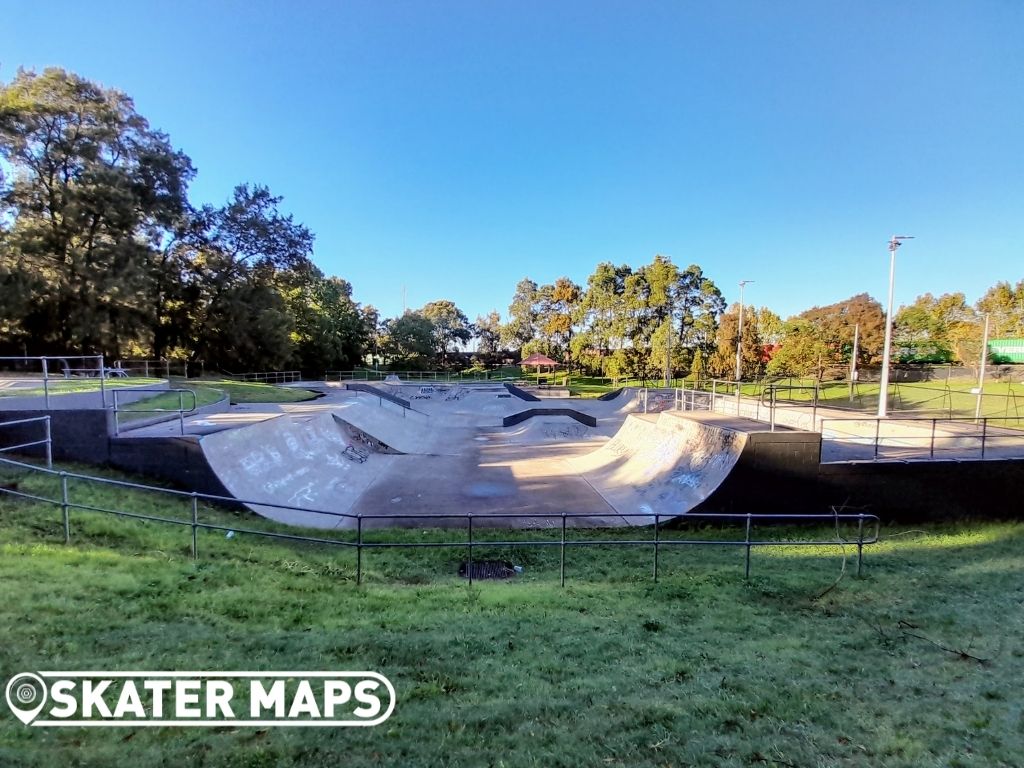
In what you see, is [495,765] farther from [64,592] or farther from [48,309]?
[48,309]

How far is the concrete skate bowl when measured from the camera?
9438 mm

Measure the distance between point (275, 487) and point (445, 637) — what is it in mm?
7263

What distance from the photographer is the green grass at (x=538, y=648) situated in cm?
256

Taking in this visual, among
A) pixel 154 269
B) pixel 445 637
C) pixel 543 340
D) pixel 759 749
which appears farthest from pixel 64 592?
pixel 543 340

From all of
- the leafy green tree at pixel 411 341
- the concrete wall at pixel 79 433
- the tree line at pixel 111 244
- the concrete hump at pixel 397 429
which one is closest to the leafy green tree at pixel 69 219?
the tree line at pixel 111 244

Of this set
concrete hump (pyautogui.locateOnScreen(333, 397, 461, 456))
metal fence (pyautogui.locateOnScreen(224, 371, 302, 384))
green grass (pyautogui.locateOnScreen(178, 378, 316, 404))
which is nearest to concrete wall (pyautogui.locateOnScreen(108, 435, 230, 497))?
concrete hump (pyautogui.locateOnScreen(333, 397, 461, 456))

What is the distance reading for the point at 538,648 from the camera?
401 centimetres

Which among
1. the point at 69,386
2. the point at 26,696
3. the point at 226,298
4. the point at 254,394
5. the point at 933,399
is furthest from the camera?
the point at 226,298

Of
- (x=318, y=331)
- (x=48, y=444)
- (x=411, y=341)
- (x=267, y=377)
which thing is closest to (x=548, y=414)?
(x=48, y=444)

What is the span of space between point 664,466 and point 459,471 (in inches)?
226

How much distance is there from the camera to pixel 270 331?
3419 centimetres

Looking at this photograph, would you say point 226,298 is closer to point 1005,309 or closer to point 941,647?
point 941,647

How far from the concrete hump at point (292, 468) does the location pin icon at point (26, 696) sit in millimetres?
4421

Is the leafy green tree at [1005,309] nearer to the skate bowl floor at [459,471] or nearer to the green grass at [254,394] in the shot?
the skate bowl floor at [459,471]
